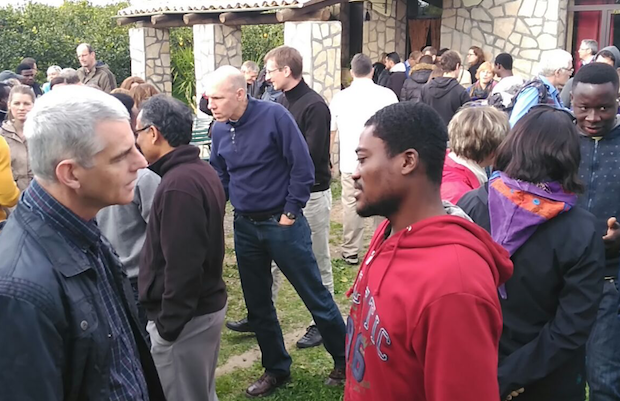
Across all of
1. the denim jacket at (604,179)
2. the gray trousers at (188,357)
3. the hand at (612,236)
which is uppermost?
the denim jacket at (604,179)

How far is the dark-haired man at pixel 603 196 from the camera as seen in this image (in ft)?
10.2

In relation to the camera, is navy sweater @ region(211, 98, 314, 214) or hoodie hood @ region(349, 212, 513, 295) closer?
hoodie hood @ region(349, 212, 513, 295)

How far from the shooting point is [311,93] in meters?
5.62

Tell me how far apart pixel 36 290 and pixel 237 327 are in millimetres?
3605

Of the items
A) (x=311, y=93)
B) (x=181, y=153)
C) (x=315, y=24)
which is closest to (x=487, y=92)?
(x=315, y=24)

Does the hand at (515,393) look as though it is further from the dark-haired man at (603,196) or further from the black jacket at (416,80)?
the black jacket at (416,80)

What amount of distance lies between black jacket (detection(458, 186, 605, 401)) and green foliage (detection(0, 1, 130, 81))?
17387 mm

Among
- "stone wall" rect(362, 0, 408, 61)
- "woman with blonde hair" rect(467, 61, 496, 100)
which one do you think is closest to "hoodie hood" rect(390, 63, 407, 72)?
"woman with blonde hair" rect(467, 61, 496, 100)

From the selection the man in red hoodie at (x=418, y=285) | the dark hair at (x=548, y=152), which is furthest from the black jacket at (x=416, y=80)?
the man in red hoodie at (x=418, y=285)

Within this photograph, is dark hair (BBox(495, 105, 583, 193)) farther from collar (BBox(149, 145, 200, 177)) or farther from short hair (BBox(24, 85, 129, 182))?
collar (BBox(149, 145, 200, 177))

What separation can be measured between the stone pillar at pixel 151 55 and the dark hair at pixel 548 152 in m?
12.5

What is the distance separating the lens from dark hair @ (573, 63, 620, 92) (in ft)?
10.9

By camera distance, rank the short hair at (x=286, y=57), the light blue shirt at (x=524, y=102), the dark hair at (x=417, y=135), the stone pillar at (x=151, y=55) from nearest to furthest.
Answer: the dark hair at (x=417, y=135) < the light blue shirt at (x=524, y=102) < the short hair at (x=286, y=57) < the stone pillar at (x=151, y=55)

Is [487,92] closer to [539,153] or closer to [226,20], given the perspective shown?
[226,20]
